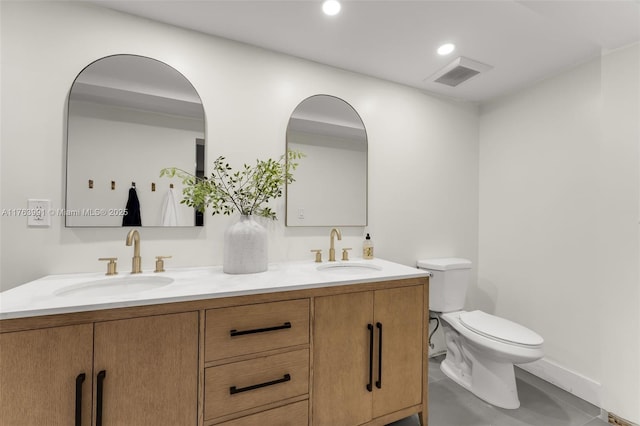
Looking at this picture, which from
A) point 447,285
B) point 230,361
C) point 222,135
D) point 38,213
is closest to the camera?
point 230,361

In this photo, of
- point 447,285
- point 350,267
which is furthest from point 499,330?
point 350,267

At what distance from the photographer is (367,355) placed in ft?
4.60

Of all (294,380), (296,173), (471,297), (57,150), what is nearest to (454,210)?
(471,297)

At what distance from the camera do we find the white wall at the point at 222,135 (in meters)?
1.30

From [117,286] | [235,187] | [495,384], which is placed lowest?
[495,384]

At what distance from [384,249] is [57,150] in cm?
203

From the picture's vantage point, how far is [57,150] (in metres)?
1.36

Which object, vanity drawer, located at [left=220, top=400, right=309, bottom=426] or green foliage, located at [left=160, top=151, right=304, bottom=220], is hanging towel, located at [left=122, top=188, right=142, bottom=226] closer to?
green foliage, located at [left=160, top=151, right=304, bottom=220]

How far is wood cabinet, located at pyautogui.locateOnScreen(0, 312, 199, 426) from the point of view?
888 mm

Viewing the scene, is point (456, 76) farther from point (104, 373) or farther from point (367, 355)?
point (104, 373)

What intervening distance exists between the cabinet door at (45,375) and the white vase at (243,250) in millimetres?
623

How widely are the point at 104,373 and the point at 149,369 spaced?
0.13 metres

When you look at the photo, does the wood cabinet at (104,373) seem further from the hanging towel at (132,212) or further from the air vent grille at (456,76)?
the air vent grille at (456,76)

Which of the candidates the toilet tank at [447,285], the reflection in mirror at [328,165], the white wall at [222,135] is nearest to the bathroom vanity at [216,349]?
the white wall at [222,135]
